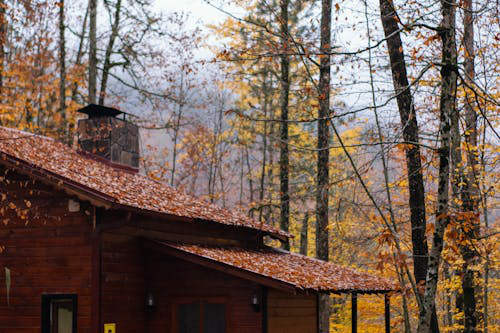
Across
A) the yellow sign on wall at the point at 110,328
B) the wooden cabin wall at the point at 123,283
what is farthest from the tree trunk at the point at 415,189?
the yellow sign on wall at the point at 110,328

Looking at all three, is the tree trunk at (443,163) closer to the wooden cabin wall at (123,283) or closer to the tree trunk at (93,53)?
the wooden cabin wall at (123,283)

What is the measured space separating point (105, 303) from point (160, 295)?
5.35 ft

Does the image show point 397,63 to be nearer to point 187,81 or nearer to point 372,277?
point 372,277

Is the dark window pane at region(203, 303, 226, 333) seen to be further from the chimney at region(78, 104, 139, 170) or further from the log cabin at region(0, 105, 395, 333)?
the chimney at region(78, 104, 139, 170)

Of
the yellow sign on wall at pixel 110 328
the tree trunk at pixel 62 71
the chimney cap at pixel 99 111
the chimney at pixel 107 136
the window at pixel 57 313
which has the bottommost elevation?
the yellow sign on wall at pixel 110 328

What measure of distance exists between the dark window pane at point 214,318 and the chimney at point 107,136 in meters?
5.24

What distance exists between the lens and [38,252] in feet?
37.7

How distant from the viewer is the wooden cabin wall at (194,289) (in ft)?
39.4

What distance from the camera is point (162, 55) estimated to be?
933 inches

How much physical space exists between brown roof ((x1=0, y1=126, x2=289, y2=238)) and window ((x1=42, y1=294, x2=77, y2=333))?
208 centimetres

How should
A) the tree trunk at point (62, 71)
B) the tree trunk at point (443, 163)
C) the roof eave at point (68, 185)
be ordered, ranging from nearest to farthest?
the tree trunk at point (443, 163) < the roof eave at point (68, 185) < the tree trunk at point (62, 71)

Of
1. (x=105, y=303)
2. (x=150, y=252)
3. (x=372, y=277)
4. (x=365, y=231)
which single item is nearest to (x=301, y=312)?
(x=372, y=277)

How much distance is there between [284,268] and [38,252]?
4661 millimetres

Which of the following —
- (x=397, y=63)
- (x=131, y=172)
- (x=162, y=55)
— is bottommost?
(x=131, y=172)
